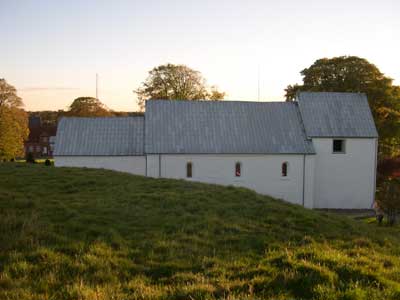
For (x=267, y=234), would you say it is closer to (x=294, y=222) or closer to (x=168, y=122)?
(x=294, y=222)

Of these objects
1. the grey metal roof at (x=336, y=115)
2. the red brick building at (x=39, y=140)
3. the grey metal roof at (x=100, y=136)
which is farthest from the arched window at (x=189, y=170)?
the red brick building at (x=39, y=140)

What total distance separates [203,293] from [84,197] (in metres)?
7.39

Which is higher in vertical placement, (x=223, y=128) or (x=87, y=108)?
(x=87, y=108)

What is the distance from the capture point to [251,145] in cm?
2384

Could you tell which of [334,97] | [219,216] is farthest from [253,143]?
[219,216]

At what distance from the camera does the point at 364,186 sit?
25.1 meters

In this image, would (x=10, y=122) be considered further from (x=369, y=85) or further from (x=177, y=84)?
(x=369, y=85)

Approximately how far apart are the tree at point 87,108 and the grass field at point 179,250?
3496cm

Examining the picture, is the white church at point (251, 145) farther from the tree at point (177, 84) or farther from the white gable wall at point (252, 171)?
the tree at point (177, 84)

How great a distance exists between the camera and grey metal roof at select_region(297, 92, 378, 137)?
81.0 ft

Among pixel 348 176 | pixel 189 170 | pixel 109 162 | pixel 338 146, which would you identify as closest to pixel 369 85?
pixel 338 146

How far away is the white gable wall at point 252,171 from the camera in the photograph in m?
23.3

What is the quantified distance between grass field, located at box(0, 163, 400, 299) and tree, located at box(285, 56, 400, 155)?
69.6 ft

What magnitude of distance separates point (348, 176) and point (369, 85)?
9.01m
